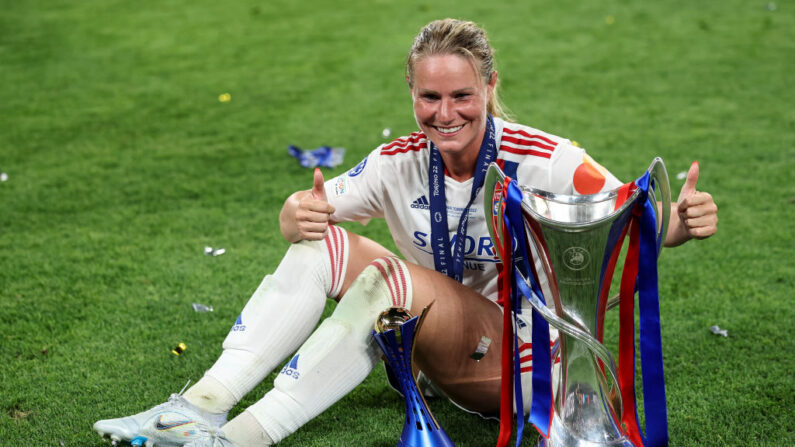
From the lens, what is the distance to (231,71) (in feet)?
19.0

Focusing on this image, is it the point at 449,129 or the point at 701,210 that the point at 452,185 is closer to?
the point at 449,129

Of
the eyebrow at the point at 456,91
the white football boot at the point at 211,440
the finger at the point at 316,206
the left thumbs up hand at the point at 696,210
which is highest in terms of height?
the eyebrow at the point at 456,91

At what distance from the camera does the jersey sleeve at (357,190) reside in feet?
6.63

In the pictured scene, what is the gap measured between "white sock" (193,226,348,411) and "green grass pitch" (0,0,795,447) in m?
0.25

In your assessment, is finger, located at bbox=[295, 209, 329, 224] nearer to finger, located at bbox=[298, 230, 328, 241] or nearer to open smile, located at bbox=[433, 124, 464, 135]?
finger, located at bbox=[298, 230, 328, 241]

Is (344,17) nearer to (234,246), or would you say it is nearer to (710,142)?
(710,142)

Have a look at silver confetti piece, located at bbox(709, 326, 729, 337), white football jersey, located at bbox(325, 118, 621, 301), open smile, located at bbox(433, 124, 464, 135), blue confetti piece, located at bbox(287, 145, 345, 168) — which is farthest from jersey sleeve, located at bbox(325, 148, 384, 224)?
blue confetti piece, located at bbox(287, 145, 345, 168)

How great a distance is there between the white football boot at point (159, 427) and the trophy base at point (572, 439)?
2.31ft

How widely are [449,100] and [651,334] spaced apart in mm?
644

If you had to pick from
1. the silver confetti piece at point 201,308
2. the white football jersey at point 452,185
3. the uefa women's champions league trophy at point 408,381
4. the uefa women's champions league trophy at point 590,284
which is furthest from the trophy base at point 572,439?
the silver confetti piece at point 201,308

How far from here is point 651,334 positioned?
5.23 ft

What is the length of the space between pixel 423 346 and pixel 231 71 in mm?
4334

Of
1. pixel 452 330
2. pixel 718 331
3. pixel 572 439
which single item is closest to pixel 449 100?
pixel 452 330

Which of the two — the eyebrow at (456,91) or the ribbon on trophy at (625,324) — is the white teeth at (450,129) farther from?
the ribbon on trophy at (625,324)
